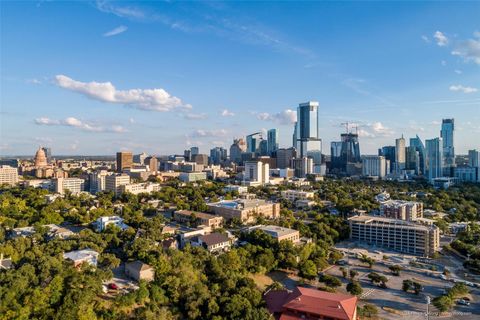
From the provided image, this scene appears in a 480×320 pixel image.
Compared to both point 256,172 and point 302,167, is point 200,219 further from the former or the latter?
point 302,167

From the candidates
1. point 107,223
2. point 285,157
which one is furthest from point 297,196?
point 285,157

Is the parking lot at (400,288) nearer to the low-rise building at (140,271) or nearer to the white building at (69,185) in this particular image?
the low-rise building at (140,271)

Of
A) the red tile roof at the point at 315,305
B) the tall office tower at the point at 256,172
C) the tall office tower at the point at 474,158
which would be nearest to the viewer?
the red tile roof at the point at 315,305

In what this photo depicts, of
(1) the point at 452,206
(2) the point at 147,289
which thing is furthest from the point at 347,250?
(1) the point at 452,206

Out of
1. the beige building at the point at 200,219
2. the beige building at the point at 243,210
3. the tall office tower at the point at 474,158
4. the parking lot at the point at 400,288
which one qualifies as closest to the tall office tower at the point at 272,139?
the tall office tower at the point at 474,158

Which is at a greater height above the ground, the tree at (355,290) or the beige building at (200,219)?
the beige building at (200,219)

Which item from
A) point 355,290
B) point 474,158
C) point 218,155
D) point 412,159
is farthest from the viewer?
point 218,155

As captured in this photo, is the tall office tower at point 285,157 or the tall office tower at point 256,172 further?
the tall office tower at point 285,157
